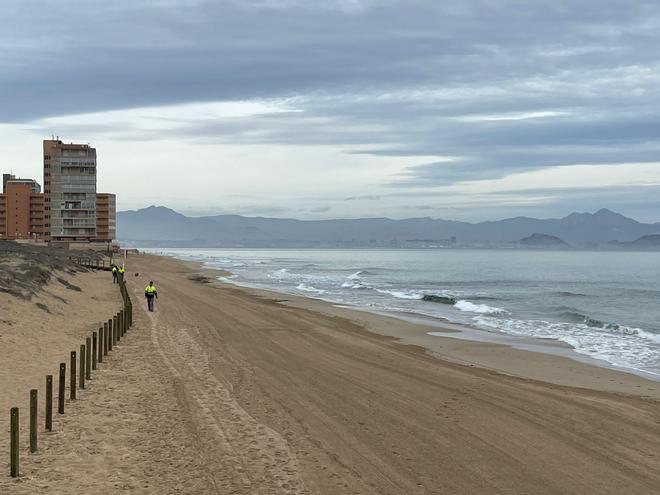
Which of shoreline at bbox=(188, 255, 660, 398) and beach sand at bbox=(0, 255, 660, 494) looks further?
shoreline at bbox=(188, 255, 660, 398)

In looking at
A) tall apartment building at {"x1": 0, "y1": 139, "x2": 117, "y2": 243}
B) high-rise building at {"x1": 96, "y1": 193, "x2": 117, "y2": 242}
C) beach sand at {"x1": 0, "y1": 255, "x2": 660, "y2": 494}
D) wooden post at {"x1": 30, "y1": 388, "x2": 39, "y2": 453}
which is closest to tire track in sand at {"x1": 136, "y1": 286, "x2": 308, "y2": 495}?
beach sand at {"x1": 0, "y1": 255, "x2": 660, "y2": 494}

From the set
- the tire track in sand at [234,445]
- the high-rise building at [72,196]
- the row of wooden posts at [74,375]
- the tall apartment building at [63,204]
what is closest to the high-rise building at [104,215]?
the tall apartment building at [63,204]

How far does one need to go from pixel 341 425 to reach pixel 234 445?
7.31ft

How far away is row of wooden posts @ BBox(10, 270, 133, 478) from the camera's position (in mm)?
8477

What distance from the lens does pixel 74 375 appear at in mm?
12711

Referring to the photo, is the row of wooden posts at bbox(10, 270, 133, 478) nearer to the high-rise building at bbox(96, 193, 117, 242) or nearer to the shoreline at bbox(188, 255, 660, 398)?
the shoreline at bbox(188, 255, 660, 398)

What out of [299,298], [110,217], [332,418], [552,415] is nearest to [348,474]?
[332,418]

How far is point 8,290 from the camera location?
71.2ft

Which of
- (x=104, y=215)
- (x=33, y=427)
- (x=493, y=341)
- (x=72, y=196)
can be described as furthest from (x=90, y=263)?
(x=104, y=215)

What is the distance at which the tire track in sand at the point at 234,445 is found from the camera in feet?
27.9

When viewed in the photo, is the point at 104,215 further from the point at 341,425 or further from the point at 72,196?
the point at 341,425

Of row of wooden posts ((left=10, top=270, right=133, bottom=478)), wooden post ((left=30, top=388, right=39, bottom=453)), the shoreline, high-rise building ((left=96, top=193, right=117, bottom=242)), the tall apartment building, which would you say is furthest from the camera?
high-rise building ((left=96, top=193, right=117, bottom=242))

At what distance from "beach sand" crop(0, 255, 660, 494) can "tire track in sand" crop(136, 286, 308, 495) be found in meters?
0.04

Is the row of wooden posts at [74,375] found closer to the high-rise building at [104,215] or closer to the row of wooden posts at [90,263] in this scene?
the row of wooden posts at [90,263]
